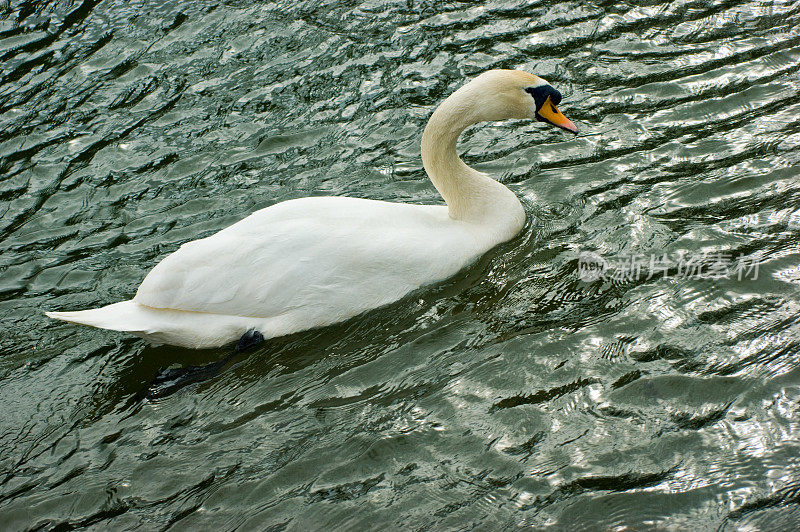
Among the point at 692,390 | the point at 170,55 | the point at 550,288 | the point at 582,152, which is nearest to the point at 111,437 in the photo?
the point at 550,288

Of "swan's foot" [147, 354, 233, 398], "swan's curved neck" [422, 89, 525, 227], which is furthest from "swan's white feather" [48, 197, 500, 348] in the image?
"swan's curved neck" [422, 89, 525, 227]

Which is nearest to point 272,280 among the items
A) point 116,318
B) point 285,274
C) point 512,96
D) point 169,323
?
Result: point 285,274

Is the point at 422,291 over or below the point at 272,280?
below

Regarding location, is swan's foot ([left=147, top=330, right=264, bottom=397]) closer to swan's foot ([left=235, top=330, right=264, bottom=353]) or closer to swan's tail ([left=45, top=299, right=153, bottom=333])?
swan's foot ([left=235, top=330, right=264, bottom=353])

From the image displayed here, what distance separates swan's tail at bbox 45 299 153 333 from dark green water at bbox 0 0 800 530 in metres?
0.35

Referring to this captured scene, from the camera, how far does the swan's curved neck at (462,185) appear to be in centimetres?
602

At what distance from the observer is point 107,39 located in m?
9.06

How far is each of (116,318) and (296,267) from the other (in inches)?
45.1

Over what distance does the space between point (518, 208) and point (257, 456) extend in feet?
8.68

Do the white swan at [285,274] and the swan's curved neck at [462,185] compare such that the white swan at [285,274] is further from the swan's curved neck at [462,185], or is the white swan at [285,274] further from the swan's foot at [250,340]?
the swan's curved neck at [462,185]

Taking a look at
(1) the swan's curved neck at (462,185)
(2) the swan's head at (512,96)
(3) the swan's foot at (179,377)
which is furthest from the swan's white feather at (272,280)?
(2) the swan's head at (512,96)

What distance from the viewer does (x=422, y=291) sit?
5.71 metres

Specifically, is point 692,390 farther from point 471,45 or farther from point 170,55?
point 170,55

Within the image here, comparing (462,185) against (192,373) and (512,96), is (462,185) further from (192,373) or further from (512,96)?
(192,373)
